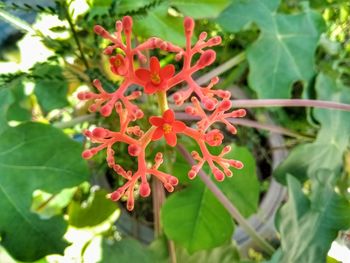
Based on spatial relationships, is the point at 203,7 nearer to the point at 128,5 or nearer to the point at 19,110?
the point at 128,5

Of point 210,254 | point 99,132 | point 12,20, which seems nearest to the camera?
point 99,132

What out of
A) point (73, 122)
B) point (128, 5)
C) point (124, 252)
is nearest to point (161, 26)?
point (128, 5)

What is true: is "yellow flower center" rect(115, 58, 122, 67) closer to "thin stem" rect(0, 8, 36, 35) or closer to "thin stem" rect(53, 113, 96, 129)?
"thin stem" rect(0, 8, 36, 35)

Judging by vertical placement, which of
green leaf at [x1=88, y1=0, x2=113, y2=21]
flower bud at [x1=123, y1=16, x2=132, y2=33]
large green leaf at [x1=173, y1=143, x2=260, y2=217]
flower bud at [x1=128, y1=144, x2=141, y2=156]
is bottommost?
large green leaf at [x1=173, y1=143, x2=260, y2=217]

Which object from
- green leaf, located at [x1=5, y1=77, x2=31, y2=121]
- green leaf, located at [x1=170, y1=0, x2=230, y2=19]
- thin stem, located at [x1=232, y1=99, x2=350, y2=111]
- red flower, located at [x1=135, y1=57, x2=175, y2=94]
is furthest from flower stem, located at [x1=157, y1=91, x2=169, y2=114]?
green leaf, located at [x1=5, y1=77, x2=31, y2=121]

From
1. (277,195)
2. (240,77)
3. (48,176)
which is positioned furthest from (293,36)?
(48,176)
